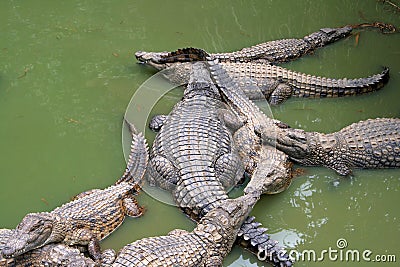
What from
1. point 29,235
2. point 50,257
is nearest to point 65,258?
point 50,257

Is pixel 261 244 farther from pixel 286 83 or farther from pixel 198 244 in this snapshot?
pixel 286 83

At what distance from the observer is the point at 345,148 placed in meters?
5.50

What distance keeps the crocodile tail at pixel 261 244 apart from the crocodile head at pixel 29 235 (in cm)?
171

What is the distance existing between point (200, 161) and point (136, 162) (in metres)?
0.71

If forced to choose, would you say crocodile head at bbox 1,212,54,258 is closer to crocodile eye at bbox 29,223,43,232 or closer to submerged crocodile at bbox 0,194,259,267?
crocodile eye at bbox 29,223,43,232

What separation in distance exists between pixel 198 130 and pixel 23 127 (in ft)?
7.44

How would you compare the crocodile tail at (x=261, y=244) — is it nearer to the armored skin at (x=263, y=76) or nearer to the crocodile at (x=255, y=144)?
the crocodile at (x=255, y=144)

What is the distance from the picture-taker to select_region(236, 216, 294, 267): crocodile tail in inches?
177

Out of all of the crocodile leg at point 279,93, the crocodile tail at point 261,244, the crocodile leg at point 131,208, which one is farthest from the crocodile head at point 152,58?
the crocodile tail at point 261,244

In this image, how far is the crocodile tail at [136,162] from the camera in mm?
5273

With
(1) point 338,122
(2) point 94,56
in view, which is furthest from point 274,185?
(2) point 94,56

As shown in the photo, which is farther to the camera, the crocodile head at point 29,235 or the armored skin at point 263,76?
the armored skin at point 263,76

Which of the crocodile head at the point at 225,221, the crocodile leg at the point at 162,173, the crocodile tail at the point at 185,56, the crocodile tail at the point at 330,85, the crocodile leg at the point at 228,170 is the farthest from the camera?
the crocodile tail at the point at 185,56

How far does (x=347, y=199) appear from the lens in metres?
5.32
